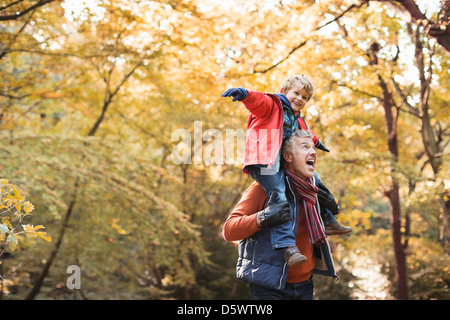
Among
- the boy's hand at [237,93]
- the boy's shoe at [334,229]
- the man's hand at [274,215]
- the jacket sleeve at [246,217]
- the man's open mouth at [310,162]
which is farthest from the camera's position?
the boy's shoe at [334,229]

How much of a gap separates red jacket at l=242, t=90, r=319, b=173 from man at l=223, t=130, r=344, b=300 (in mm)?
186

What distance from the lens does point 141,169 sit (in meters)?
7.38

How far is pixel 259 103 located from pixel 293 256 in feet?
2.79

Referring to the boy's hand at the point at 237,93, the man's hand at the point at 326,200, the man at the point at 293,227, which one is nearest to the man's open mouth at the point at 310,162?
the man at the point at 293,227

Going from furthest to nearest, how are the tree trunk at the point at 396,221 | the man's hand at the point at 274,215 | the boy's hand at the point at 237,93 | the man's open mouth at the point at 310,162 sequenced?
the tree trunk at the point at 396,221
the man's open mouth at the point at 310,162
the man's hand at the point at 274,215
the boy's hand at the point at 237,93

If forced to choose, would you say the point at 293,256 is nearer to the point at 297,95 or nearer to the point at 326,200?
the point at 326,200

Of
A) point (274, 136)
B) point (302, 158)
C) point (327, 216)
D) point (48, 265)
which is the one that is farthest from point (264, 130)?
point (48, 265)

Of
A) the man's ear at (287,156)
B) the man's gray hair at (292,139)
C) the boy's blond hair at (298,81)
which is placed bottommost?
the man's ear at (287,156)

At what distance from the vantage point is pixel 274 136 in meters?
2.18

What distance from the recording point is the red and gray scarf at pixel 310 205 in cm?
224

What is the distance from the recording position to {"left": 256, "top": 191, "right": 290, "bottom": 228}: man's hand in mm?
2049

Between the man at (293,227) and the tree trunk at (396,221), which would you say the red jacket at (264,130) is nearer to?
the man at (293,227)

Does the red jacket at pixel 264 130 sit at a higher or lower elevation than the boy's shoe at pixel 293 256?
higher
